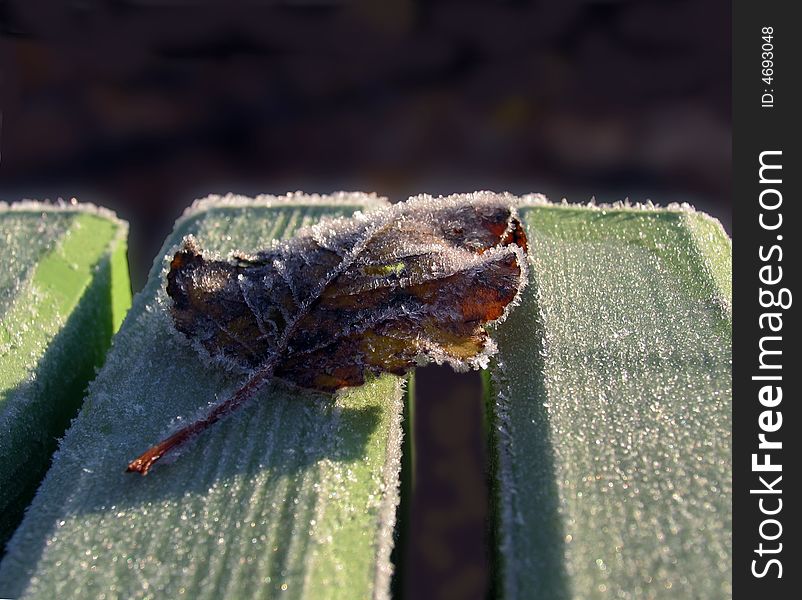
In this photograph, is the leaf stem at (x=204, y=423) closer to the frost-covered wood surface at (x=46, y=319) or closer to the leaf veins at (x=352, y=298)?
the leaf veins at (x=352, y=298)

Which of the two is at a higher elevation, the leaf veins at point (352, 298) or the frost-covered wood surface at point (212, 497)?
the leaf veins at point (352, 298)

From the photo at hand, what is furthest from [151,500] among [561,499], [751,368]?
[751,368]

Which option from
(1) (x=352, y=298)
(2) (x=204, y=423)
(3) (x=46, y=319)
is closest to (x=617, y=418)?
(1) (x=352, y=298)

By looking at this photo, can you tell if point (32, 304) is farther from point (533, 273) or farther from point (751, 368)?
point (751, 368)

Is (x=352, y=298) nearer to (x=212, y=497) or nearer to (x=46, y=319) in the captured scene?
(x=212, y=497)

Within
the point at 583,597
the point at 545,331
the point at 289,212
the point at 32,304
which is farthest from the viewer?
the point at 289,212

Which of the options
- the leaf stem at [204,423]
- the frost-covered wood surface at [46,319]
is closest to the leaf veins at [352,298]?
the leaf stem at [204,423]

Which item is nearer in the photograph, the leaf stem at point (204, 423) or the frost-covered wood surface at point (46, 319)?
the leaf stem at point (204, 423)
